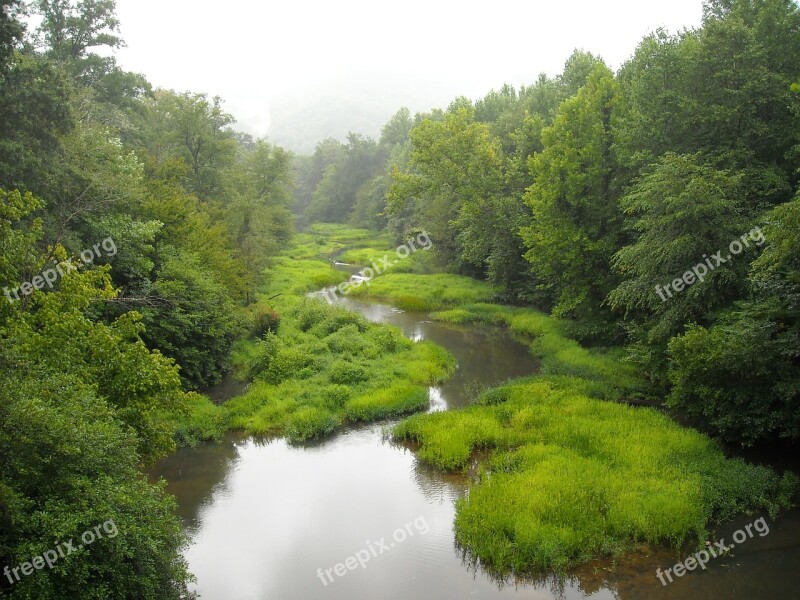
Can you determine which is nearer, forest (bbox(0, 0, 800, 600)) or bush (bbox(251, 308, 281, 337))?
forest (bbox(0, 0, 800, 600))

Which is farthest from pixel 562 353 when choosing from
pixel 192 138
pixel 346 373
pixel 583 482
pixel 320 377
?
pixel 192 138

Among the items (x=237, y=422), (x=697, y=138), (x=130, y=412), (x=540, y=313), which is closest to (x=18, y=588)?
(x=130, y=412)

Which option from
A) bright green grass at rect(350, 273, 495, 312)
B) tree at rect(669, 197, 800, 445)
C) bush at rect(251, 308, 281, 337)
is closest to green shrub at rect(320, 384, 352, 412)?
bush at rect(251, 308, 281, 337)

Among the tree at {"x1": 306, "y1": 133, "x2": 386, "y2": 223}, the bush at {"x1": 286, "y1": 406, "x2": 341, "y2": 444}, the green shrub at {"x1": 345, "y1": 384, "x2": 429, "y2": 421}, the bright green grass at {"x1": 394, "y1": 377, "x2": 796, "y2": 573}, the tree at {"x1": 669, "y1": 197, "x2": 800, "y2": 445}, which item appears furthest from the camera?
the tree at {"x1": 306, "y1": 133, "x2": 386, "y2": 223}

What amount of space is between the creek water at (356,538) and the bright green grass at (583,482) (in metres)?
0.45

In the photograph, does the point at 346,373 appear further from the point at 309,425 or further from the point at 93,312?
the point at 93,312

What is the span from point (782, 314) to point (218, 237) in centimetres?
2346

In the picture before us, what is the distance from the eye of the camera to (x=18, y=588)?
7500 mm

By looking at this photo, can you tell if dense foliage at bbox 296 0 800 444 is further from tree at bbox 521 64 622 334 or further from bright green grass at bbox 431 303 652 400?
bright green grass at bbox 431 303 652 400

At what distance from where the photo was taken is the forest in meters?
9.64

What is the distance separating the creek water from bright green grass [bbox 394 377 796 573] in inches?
17.6

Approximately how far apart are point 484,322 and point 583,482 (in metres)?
20.2

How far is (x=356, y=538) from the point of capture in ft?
42.7

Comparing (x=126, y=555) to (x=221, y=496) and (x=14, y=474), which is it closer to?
(x=14, y=474)
